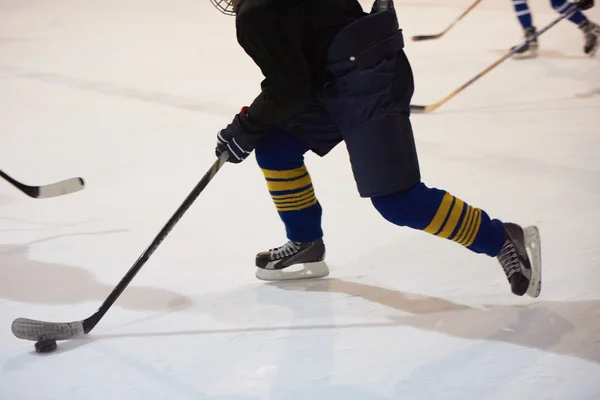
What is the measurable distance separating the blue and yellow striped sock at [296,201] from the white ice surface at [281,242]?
4.7 inches

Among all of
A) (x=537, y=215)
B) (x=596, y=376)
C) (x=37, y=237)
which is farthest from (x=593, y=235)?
(x=37, y=237)

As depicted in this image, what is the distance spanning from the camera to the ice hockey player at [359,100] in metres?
1.37

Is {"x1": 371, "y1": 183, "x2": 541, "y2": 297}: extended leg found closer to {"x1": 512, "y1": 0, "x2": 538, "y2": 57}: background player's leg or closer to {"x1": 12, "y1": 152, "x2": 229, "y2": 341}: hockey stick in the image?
{"x1": 12, "y1": 152, "x2": 229, "y2": 341}: hockey stick

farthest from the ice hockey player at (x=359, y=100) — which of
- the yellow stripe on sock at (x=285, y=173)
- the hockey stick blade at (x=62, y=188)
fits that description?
the hockey stick blade at (x=62, y=188)

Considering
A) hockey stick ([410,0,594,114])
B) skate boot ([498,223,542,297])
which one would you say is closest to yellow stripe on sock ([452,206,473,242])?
skate boot ([498,223,542,297])

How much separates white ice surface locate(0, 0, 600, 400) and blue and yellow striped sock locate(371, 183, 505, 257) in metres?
0.15

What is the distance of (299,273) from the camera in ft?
5.74

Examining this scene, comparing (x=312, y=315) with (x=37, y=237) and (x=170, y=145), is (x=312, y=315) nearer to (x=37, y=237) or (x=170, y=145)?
(x=37, y=237)

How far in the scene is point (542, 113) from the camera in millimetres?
2844

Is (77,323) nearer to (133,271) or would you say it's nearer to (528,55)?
(133,271)

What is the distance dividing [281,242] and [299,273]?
22cm

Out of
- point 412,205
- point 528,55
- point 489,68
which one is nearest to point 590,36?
point 528,55

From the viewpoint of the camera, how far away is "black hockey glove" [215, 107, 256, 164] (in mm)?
1528

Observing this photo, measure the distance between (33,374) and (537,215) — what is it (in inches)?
49.7
